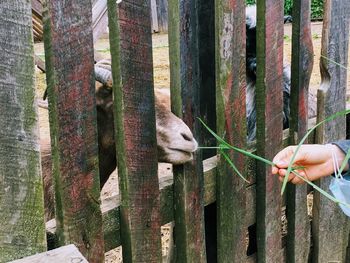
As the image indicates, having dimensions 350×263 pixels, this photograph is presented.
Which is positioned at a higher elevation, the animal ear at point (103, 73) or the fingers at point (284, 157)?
the animal ear at point (103, 73)

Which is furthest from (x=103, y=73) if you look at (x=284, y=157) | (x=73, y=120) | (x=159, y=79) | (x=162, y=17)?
(x=162, y=17)

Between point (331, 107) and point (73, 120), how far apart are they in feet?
5.98

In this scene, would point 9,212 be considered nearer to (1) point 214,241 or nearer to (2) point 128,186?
(2) point 128,186

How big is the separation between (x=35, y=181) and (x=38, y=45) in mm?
13466

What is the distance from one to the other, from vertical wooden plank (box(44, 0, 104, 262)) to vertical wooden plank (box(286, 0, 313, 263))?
4.48ft

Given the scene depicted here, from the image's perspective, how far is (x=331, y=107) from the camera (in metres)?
3.60

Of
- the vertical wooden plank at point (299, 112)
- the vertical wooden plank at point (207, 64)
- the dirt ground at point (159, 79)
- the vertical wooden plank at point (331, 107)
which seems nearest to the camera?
the vertical wooden plank at point (207, 64)

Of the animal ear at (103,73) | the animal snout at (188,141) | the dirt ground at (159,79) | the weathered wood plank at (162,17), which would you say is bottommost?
the dirt ground at (159,79)

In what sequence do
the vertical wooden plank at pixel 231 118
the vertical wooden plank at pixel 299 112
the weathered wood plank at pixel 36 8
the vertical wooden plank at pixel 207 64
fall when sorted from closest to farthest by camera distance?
1. the vertical wooden plank at pixel 231 118
2. the vertical wooden plank at pixel 207 64
3. the vertical wooden plank at pixel 299 112
4. the weathered wood plank at pixel 36 8

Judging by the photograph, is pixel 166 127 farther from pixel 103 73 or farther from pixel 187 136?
pixel 103 73

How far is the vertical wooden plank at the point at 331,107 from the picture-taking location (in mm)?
3477

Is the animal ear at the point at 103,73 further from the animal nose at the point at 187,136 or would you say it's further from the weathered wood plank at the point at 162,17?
the weathered wood plank at the point at 162,17

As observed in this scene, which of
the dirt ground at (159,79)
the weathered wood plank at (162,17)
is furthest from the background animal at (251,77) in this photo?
the weathered wood plank at (162,17)

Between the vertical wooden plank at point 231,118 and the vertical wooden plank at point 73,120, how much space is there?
2.51 feet
